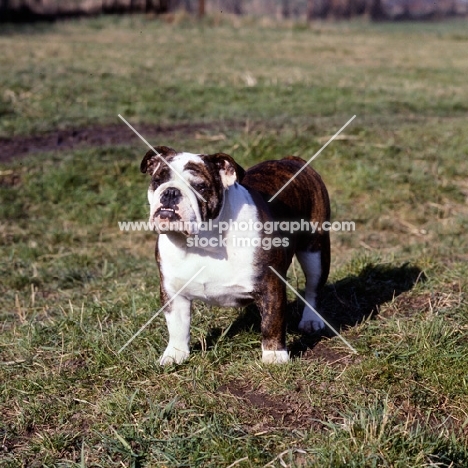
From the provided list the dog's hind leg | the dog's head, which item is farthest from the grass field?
the dog's head

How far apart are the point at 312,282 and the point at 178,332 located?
3.32ft

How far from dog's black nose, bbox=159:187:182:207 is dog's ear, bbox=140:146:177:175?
13.4 inches

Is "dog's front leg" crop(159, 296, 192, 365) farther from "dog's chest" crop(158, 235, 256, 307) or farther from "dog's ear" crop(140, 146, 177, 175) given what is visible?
"dog's ear" crop(140, 146, 177, 175)

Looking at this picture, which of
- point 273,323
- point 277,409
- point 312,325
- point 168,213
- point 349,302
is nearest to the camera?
point 168,213

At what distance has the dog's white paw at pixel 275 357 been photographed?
4.06 metres

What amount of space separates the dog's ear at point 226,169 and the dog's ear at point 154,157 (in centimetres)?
22

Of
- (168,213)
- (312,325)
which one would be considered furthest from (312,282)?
(168,213)

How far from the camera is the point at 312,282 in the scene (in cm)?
476

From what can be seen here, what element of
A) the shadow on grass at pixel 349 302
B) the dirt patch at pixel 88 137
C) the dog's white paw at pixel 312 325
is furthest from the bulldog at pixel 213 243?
the dirt patch at pixel 88 137

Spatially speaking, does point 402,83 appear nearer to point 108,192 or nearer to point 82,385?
point 108,192

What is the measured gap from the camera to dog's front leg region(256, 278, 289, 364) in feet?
13.1

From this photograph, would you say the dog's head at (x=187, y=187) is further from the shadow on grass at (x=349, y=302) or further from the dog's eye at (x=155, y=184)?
the shadow on grass at (x=349, y=302)

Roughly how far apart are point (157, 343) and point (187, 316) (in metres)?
0.38

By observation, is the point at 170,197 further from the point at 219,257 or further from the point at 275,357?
the point at 275,357
